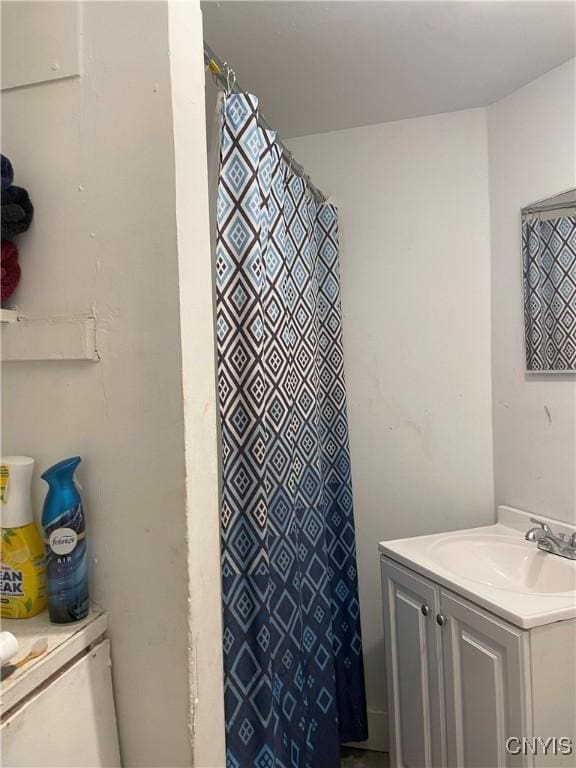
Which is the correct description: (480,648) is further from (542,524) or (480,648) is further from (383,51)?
(383,51)

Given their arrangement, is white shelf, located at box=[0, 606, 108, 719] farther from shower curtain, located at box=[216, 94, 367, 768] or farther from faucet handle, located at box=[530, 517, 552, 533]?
faucet handle, located at box=[530, 517, 552, 533]

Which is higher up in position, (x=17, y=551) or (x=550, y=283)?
(x=550, y=283)

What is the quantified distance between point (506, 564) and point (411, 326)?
87 cm

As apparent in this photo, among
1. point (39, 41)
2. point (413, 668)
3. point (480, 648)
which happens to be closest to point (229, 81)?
point (39, 41)

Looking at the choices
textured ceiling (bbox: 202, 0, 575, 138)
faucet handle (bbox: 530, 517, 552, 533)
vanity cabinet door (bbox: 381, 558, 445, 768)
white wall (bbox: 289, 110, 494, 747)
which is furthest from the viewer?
white wall (bbox: 289, 110, 494, 747)

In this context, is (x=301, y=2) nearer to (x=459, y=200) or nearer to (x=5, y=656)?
(x=459, y=200)

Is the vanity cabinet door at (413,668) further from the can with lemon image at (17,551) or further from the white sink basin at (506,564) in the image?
the can with lemon image at (17,551)

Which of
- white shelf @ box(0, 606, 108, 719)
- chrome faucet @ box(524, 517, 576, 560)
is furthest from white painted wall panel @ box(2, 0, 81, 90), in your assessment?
chrome faucet @ box(524, 517, 576, 560)

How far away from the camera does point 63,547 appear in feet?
2.47

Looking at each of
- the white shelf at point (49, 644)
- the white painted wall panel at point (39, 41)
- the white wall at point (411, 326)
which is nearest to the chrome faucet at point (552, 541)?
the white wall at point (411, 326)

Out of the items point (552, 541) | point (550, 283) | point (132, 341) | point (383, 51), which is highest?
point (383, 51)

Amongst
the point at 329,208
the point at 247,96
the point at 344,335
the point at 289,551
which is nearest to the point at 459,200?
the point at 329,208

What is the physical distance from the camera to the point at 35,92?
2.68 ft

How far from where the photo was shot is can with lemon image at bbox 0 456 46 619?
0.77 meters
